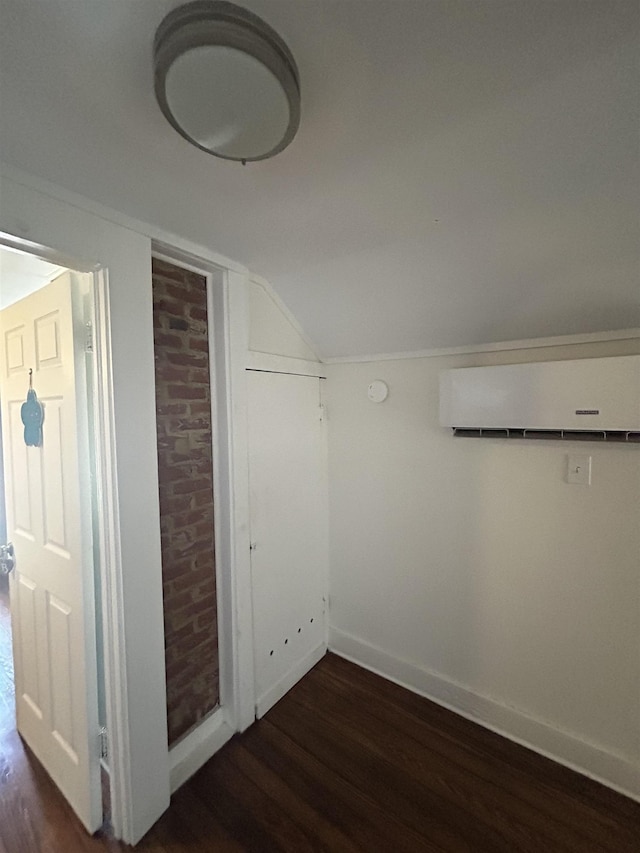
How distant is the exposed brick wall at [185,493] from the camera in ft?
5.03

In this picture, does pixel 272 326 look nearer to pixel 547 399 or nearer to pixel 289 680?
pixel 547 399

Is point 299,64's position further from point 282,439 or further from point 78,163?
point 282,439

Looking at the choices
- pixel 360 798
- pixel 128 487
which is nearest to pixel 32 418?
pixel 128 487

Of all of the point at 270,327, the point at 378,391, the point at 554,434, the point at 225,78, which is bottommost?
the point at 554,434

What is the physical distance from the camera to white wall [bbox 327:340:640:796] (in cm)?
154

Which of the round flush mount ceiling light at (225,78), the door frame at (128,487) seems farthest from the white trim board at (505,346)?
the round flush mount ceiling light at (225,78)

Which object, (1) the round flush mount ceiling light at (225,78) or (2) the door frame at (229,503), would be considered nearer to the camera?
(1) the round flush mount ceiling light at (225,78)

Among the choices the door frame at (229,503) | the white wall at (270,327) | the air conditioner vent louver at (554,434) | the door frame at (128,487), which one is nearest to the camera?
the door frame at (128,487)

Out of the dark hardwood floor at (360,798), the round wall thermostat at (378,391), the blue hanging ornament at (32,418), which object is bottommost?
the dark hardwood floor at (360,798)

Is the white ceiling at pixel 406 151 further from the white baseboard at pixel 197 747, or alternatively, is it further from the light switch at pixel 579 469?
the white baseboard at pixel 197 747

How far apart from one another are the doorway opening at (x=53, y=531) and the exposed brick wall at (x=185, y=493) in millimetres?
262

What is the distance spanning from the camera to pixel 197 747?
1628 mm

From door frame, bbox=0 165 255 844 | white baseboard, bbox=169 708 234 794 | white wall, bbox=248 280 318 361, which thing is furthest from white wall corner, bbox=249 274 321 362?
white baseboard, bbox=169 708 234 794

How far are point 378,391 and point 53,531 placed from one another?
169cm
